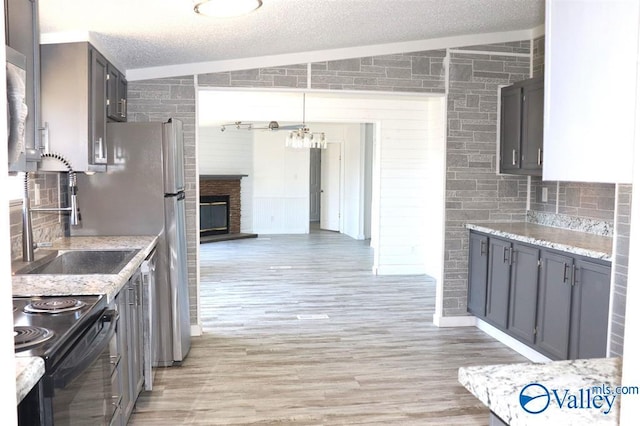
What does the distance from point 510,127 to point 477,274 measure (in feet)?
4.45

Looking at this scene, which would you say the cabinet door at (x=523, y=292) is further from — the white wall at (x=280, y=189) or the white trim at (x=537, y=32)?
the white wall at (x=280, y=189)

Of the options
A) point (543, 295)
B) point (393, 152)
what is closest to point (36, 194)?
point (543, 295)

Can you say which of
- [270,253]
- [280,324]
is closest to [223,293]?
[280,324]

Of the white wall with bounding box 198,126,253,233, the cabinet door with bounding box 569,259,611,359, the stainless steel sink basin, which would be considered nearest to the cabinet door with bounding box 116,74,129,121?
the stainless steel sink basin

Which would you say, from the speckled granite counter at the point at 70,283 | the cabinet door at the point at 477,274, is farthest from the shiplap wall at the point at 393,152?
the speckled granite counter at the point at 70,283

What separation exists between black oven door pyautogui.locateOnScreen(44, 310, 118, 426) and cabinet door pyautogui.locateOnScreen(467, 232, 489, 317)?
10.8ft

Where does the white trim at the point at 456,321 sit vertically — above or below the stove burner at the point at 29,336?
below

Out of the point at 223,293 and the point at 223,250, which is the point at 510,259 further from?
the point at 223,250

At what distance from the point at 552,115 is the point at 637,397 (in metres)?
0.55

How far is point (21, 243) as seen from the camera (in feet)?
9.96

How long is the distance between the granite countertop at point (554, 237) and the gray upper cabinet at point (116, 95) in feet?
10.3

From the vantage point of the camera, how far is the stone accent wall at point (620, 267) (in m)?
3.08

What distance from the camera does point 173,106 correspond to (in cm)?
459

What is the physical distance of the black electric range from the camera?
1.61 meters
